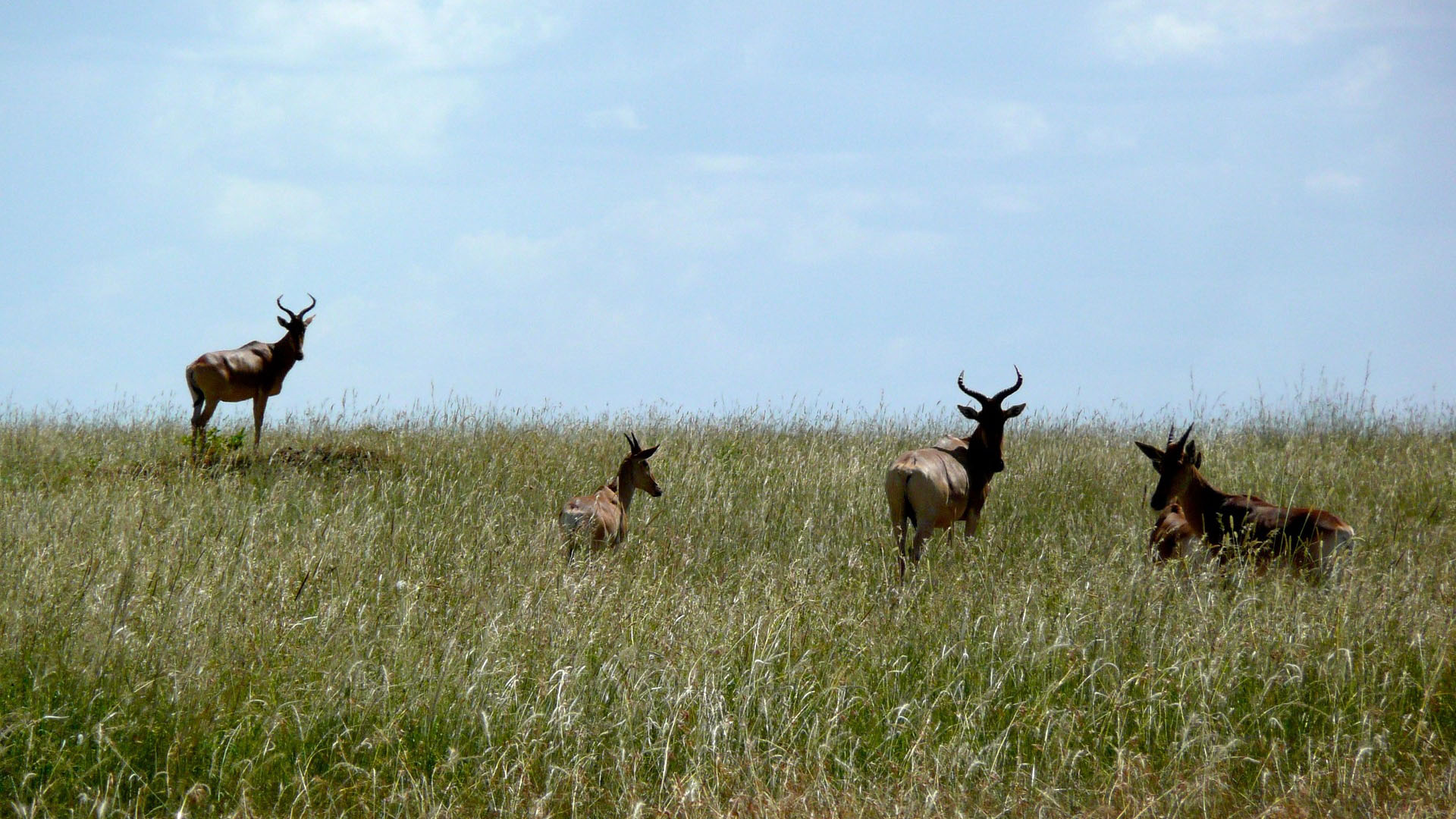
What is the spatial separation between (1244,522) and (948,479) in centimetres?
241

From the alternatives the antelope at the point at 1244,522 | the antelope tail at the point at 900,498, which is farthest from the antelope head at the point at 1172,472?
the antelope tail at the point at 900,498

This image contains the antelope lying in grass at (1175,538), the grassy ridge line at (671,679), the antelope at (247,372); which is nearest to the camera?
the grassy ridge line at (671,679)

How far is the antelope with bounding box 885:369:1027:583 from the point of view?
33.8 feet

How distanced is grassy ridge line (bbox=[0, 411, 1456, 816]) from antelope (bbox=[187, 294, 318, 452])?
27.1 feet

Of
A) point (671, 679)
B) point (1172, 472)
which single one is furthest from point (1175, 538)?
point (671, 679)

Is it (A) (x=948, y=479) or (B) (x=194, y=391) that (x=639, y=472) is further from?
(B) (x=194, y=391)

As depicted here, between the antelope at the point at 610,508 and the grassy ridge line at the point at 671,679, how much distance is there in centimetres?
44

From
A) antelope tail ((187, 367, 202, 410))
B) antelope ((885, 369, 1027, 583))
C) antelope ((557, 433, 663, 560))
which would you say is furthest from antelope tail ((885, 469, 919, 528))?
antelope tail ((187, 367, 202, 410))

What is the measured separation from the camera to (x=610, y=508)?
10.6m

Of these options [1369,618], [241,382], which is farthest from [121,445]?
[1369,618]

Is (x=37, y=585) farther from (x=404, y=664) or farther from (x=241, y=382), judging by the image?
(x=241, y=382)

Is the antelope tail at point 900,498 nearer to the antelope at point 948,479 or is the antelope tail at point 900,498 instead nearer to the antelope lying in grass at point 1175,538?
the antelope at point 948,479

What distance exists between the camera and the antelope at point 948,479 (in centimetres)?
1030

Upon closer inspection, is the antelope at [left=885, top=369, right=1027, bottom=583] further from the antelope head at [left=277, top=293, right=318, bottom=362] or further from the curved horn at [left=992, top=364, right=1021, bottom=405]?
the antelope head at [left=277, top=293, right=318, bottom=362]
